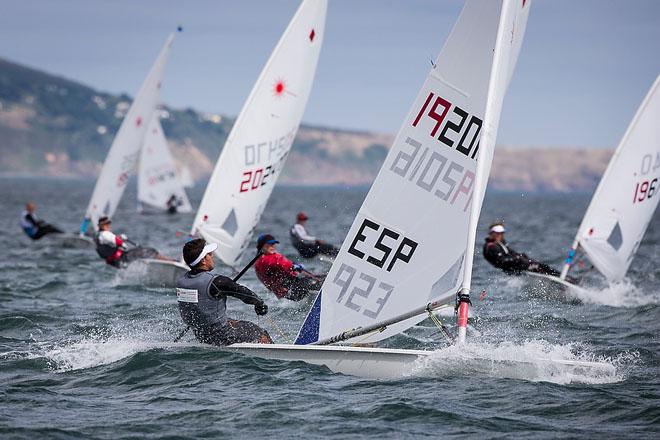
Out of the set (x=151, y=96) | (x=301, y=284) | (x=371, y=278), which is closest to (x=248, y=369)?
(x=371, y=278)

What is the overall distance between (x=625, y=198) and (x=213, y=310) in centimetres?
919

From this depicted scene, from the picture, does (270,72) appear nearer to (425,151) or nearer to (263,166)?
(263,166)

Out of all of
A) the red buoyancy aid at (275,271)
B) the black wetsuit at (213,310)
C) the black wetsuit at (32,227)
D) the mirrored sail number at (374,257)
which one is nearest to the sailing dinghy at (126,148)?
the black wetsuit at (32,227)

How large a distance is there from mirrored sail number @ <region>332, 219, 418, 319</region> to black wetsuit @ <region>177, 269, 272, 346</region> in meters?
0.90

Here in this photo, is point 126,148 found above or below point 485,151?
below

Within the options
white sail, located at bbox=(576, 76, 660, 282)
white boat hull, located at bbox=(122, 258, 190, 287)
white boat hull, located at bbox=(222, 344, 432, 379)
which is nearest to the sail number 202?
white boat hull, located at bbox=(122, 258, 190, 287)

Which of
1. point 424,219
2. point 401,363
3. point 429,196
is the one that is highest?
point 429,196

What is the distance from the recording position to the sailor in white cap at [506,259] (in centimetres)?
1603

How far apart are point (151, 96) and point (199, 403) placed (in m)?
15.4

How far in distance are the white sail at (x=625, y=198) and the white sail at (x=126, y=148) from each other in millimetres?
10475

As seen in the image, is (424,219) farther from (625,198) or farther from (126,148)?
(126,148)

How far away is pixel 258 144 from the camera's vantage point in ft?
54.0

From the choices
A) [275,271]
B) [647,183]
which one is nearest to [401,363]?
[275,271]

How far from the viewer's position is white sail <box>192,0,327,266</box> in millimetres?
16281
